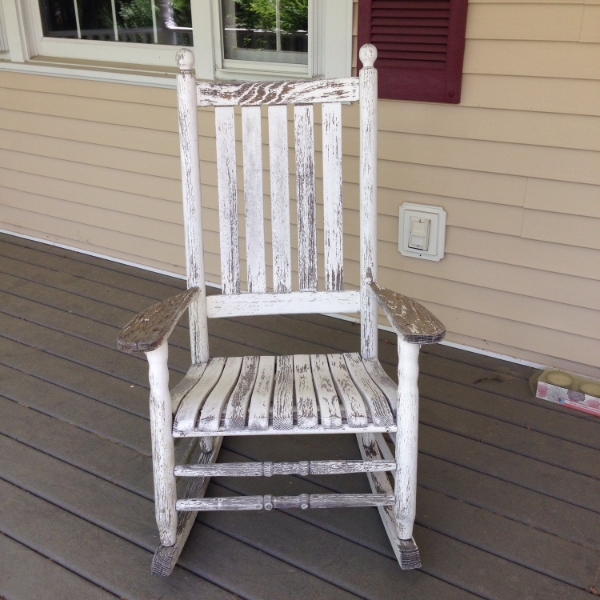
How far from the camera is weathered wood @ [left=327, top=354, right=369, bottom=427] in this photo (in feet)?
5.01

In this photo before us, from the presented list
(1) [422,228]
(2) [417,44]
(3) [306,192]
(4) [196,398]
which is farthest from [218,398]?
(2) [417,44]

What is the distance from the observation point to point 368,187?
72.1 inches

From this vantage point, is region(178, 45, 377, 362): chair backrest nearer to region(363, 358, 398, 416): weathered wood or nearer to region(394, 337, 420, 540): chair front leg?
region(363, 358, 398, 416): weathered wood

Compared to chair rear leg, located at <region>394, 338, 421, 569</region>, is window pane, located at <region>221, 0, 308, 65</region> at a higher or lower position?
higher

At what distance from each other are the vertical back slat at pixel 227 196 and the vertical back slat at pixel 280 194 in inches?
4.1

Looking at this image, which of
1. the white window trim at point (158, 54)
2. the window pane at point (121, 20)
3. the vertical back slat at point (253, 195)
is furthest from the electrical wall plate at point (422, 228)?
the window pane at point (121, 20)

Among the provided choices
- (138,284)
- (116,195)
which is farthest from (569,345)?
(116,195)

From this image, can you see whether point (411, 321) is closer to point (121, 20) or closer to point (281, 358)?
point (281, 358)

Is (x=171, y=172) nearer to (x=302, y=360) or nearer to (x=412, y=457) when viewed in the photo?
(x=302, y=360)

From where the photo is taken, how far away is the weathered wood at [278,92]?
1.82m

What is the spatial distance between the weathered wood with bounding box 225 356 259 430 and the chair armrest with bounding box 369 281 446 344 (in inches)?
14.8

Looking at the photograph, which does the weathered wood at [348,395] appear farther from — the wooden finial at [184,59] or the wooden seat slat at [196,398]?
the wooden finial at [184,59]

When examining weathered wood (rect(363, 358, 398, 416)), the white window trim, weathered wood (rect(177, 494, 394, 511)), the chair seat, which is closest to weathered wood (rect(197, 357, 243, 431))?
the chair seat

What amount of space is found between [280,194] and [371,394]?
0.63 metres
